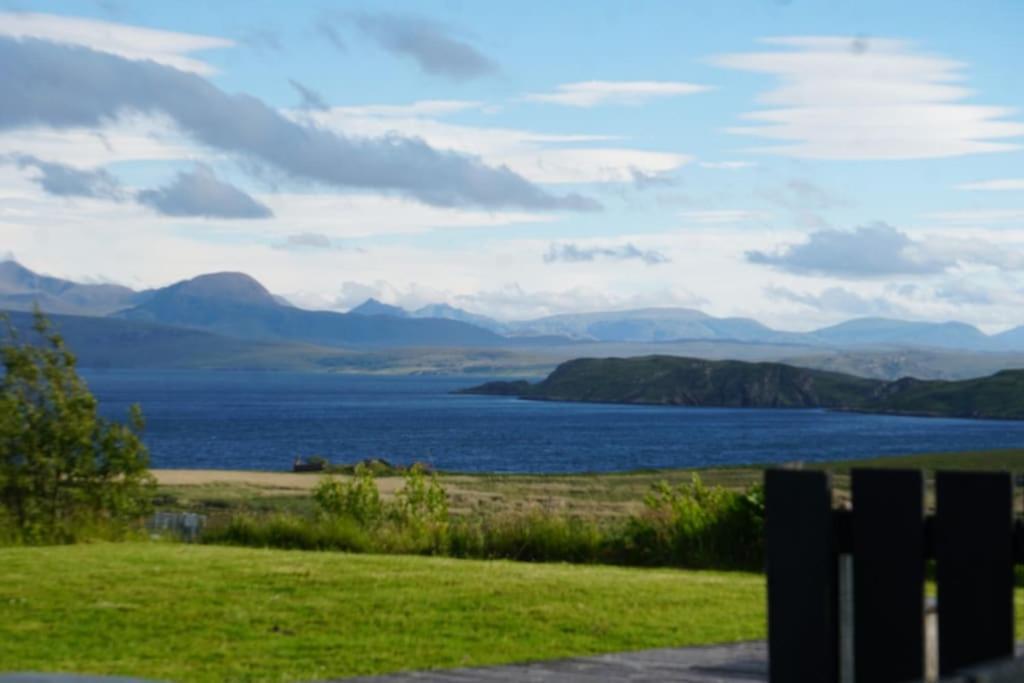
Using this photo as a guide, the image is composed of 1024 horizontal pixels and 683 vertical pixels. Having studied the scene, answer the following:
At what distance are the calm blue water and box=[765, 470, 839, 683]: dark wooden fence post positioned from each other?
89691mm

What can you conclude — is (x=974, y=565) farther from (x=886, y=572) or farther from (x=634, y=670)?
(x=634, y=670)

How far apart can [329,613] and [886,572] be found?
23.6 feet

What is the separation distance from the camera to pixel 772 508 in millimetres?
4848

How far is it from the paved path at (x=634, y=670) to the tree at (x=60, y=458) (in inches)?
473

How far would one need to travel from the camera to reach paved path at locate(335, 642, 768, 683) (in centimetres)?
775

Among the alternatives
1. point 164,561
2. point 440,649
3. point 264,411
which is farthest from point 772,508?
point 264,411

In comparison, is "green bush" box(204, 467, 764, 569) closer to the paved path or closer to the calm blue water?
the paved path

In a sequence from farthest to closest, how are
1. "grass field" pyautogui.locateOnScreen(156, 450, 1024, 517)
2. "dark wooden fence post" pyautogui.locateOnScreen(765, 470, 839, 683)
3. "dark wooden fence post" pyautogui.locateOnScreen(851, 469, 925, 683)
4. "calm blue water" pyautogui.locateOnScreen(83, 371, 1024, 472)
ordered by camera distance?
"calm blue water" pyautogui.locateOnScreen(83, 371, 1024, 472) → "grass field" pyautogui.locateOnScreen(156, 450, 1024, 517) → "dark wooden fence post" pyautogui.locateOnScreen(765, 470, 839, 683) → "dark wooden fence post" pyautogui.locateOnScreen(851, 469, 925, 683)

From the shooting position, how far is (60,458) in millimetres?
20359

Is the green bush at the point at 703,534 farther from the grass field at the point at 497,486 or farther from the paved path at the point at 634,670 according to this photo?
the grass field at the point at 497,486

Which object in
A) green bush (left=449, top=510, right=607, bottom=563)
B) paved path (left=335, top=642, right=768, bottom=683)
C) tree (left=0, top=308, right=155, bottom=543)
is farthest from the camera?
tree (left=0, top=308, right=155, bottom=543)

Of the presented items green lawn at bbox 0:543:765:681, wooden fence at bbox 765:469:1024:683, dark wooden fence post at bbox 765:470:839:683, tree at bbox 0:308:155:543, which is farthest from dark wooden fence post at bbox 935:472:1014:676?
tree at bbox 0:308:155:543

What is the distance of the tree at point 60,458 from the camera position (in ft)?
64.9

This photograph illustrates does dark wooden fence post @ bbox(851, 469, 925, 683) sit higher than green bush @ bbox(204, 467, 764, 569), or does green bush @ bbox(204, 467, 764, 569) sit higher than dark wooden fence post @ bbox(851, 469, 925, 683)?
dark wooden fence post @ bbox(851, 469, 925, 683)
